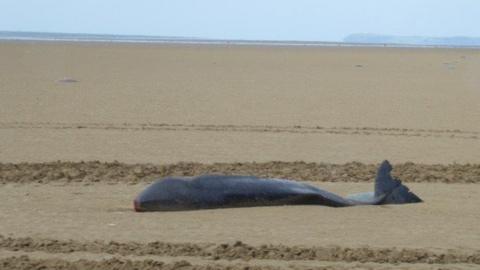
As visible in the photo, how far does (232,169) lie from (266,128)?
6.11m

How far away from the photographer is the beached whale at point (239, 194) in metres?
11.2

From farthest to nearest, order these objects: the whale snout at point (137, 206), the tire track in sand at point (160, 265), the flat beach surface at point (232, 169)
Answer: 1. the whale snout at point (137, 206)
2. the flat beach surface at point (232, 169)
3. the tire track in sand at point (160, 265)

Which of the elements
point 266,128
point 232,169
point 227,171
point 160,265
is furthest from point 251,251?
point 266,128

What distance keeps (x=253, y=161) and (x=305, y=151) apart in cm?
162

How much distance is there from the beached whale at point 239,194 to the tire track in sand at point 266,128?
794 cm

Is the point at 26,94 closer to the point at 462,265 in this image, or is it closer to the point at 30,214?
the point at 30,214

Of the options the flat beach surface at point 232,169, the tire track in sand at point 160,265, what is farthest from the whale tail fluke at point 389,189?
the tire track in sand at point 160,265

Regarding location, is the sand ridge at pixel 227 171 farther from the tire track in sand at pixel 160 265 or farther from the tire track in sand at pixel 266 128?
the tire track in sand at pixel 266 128

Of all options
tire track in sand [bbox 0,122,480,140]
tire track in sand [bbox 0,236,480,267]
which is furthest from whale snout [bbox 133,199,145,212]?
tire track in sand [bbox 0,122,480,140]

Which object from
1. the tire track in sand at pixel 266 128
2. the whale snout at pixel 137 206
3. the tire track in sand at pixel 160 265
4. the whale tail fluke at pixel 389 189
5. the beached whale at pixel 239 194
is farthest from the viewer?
the tire track in sand at pixel 266 128

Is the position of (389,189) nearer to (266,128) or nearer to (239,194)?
(239,194)

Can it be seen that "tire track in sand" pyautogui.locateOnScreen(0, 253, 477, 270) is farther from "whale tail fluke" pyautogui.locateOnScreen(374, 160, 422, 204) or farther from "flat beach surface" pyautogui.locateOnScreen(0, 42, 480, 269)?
"whale tail fluke" pyautogui.locateOnScreen(374, 160, 422, 204)

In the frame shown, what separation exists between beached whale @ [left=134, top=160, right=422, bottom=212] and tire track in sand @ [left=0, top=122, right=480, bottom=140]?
7.94 meters

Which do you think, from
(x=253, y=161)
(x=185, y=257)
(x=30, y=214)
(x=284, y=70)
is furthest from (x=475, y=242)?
(x=284, y=70)
